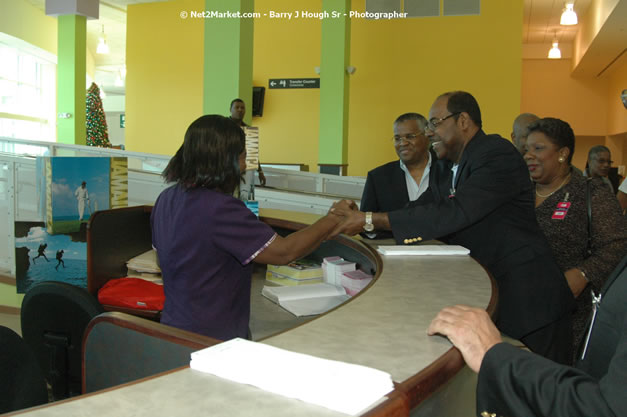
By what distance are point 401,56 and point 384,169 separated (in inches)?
350

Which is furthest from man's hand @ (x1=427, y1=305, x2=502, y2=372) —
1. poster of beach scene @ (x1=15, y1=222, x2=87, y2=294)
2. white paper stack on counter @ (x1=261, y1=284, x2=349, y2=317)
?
poster of beach scene @ (x1=15, y1=222, x2=87, y2=294)

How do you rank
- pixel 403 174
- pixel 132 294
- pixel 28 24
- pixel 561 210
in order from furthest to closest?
1. pixel 28 24
2. pixel 403 174
3. pixel 132 294
4. pixel 561 210

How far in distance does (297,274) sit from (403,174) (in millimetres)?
1073

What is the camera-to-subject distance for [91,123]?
13.5 meters

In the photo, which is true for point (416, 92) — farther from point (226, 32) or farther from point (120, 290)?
point (120, 290)

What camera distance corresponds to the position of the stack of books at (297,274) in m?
2.98

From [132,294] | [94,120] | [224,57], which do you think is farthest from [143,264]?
[94,120]

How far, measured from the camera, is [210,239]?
1.88 metres

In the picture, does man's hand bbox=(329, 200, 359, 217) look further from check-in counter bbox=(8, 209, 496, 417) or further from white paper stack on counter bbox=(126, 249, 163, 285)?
white paper stack on counter bbox=(126, 249, 163, 285)

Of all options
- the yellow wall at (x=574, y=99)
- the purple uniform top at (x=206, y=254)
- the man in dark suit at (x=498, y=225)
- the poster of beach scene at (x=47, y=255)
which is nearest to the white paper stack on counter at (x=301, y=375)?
the purple uniform top at (x=206, y=254)

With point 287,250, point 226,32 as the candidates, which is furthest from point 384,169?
point 226,32

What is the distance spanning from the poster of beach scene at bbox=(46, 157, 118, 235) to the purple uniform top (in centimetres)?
240

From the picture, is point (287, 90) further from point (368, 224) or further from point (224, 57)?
point (368, 224)

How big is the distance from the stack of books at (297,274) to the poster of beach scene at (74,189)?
179cm
